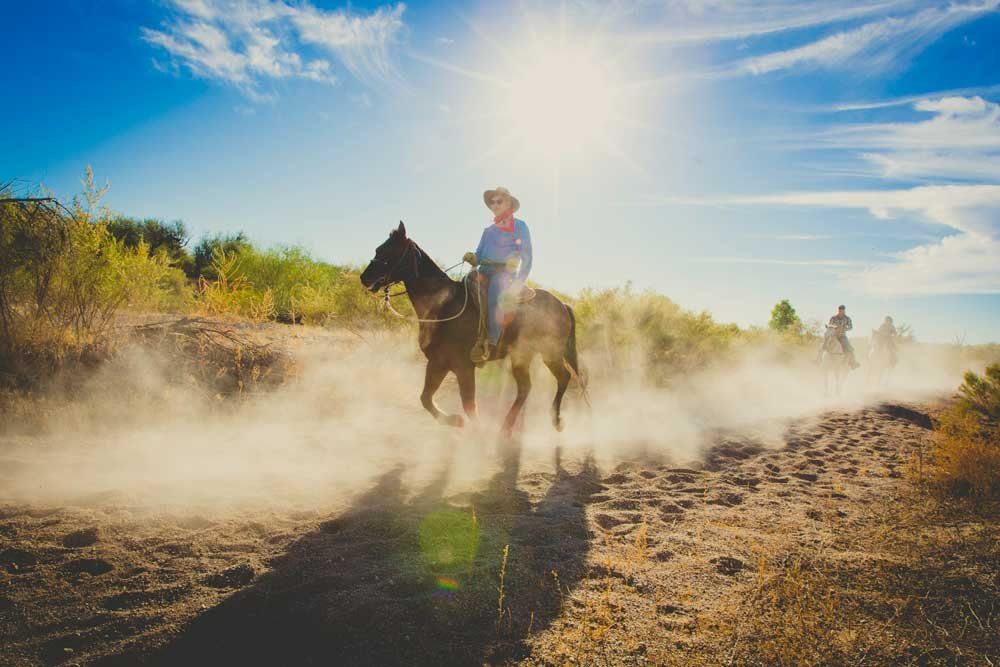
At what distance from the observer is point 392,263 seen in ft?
17.1

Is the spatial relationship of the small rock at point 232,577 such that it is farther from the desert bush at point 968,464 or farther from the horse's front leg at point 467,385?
the desert bush at point 968,464

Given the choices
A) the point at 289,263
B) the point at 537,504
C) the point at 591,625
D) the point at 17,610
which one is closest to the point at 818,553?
the point at 591,625

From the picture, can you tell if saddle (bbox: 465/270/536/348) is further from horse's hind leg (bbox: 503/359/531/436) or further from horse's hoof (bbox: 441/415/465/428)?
horse's hoof (bbox: 441/415/465/428)

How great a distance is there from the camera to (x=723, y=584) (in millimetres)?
2760

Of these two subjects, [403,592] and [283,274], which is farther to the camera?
[283,274]

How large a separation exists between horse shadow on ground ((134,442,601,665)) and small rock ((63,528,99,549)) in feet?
A: 4.04

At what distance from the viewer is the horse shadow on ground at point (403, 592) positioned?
2.11m

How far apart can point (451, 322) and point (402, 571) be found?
126 inches

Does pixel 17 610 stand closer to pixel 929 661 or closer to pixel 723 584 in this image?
pixel 723 584

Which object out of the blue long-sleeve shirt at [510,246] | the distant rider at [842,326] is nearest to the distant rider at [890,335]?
the distant rider at [842,326]

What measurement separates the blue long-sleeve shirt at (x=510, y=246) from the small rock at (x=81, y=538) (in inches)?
171

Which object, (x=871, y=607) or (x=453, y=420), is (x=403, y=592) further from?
(x=453, y=420)

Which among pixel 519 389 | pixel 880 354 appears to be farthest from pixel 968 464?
pixel 880 354

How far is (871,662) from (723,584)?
2.47 ft
